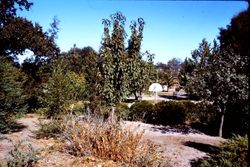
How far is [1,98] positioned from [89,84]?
715 centimetres

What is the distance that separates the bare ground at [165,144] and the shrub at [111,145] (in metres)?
0.43

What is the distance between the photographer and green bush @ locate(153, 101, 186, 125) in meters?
19.3

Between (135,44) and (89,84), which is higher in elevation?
(135,44)

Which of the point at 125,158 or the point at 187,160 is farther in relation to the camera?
the point at 187,160

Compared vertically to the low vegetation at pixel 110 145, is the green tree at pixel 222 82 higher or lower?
higher

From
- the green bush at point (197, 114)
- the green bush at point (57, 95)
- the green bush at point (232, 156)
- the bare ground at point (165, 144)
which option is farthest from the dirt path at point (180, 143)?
the green bush at point (57, 95)

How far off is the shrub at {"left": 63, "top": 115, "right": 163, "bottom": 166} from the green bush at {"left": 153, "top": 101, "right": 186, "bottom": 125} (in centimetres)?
950

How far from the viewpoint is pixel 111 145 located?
9.38 meters

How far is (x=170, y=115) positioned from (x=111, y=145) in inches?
409

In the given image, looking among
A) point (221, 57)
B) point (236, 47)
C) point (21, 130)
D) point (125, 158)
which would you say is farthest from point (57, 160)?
point (221, 57)

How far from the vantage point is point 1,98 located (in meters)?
12.0

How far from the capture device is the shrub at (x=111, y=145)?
29.8ft

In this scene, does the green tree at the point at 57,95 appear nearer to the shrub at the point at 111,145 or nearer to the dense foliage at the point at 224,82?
the shrub at the point at 111,145

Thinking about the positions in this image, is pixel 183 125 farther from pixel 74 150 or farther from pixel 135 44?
pixel 74 150
